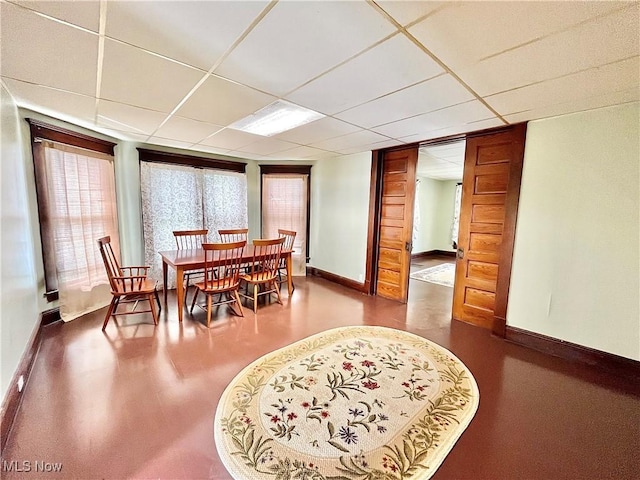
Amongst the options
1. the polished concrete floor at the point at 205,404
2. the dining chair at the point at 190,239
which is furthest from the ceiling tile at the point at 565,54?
the dining chair at the point at 190,239

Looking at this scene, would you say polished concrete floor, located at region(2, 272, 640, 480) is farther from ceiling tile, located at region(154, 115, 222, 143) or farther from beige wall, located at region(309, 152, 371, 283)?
ceiling tile, located at region(154, 115, 222, 143)

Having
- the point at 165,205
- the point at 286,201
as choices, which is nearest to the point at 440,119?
the point at 286,201

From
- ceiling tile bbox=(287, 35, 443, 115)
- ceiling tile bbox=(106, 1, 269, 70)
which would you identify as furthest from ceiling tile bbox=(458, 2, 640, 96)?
ceiling tile bbox=(106, 1, 269, 70)

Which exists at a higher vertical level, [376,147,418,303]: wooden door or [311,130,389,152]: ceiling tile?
[311,130,389,152]: ceiling tile

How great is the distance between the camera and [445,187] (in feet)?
26.9

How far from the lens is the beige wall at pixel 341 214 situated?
179 inches

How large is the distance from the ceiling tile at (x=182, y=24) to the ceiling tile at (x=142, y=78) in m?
0.14

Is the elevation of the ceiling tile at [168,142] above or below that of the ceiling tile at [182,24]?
above

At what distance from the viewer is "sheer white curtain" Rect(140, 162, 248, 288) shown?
421cm

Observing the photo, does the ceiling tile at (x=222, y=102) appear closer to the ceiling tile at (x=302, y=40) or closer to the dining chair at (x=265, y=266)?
the ceiling tile at (x=302, y=40)

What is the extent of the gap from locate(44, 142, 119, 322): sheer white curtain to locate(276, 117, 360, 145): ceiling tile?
2.39 metres

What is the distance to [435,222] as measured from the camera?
27.0ft

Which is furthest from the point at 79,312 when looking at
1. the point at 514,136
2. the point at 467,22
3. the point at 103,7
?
the point at 514,136

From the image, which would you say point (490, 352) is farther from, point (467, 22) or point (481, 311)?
point (467, 22)
